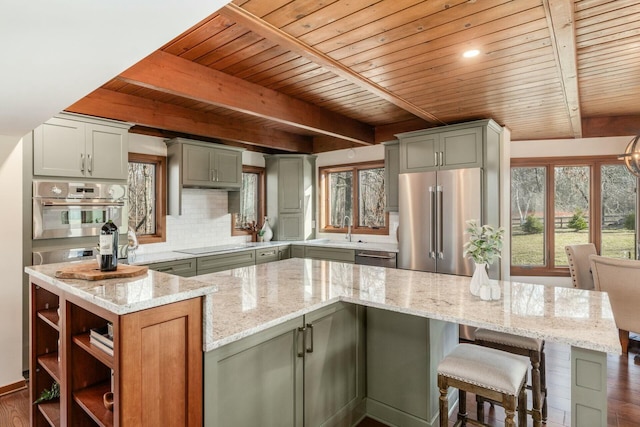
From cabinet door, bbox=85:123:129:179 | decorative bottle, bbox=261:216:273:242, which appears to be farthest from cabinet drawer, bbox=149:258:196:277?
decorative bottle, bbox=261:216:273:242

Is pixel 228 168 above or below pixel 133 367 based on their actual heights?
above

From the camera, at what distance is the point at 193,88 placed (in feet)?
8.64

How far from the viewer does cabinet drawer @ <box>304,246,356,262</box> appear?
15.4 feet

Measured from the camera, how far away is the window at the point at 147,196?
13.8 feet

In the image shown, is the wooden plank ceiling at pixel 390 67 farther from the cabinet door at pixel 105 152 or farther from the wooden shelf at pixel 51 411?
the wooden shelf at pixel 51 411

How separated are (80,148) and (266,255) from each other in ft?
8.10

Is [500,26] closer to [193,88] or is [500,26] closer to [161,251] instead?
[193,88]

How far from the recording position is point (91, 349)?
1584 mm

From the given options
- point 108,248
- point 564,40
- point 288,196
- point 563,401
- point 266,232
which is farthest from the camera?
point 288,196

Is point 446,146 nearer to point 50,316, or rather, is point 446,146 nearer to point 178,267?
point 178,267

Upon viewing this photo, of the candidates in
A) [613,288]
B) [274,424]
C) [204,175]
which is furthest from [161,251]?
[613,288]

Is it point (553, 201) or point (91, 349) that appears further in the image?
point (553, 201)

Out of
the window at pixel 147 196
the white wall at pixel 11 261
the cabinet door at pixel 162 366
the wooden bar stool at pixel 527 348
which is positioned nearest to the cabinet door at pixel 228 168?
the window at pixel 147 196

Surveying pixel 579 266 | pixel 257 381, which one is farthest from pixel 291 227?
pixel 257 381
